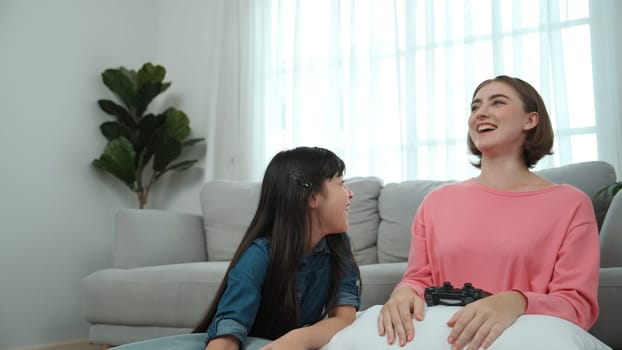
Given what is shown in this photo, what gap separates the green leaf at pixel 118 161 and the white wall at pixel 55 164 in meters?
0.17

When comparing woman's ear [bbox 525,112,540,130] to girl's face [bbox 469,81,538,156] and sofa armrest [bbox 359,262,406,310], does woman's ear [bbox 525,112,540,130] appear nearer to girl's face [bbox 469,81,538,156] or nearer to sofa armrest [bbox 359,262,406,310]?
girl's face [bbox 469,81,538,156]

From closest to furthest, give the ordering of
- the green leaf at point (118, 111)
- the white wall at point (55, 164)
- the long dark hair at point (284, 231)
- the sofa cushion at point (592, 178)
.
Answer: the long dark hair at point (284, 231) < the sofa cushion at point (592, 178) < the white wall at point (55, 164) < the green leaf at point (118, 111)

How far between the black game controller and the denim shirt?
366 mm

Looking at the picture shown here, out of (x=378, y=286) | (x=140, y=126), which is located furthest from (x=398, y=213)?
(x=140, y=126)

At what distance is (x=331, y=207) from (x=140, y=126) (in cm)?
262

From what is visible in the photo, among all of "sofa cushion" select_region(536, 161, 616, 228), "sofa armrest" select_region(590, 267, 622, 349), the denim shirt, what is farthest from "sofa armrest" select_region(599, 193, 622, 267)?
the denim shirt

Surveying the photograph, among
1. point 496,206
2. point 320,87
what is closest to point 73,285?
point 320,87

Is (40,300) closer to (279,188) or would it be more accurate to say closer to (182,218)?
(182,218)

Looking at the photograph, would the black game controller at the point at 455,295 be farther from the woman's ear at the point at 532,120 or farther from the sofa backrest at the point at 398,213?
the sofa backrest at the point at 398,213

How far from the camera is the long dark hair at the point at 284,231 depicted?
4.18 ft

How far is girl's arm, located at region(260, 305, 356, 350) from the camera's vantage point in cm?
110

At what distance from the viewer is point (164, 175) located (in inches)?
162

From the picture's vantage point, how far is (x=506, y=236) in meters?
1.22

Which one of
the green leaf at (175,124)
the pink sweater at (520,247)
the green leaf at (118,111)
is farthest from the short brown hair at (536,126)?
the green leaf at (118,111)
